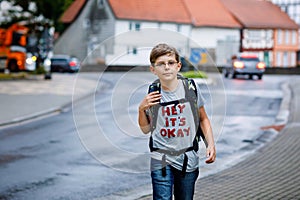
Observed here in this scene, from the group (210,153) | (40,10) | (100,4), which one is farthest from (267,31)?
(210,153)

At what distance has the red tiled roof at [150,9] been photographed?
2174 inches

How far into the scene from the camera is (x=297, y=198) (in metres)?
7.08

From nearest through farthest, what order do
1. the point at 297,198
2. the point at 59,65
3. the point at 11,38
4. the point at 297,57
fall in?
the point at 297,198, the point at 11,38, the point at 59,65, the point at 297,57

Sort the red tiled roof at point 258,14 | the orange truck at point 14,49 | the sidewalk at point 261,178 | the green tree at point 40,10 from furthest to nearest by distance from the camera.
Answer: the red tiled roof at point 258,14
the orange truck at point 14,49
the green tree at point 40,10
the sidewalk at point 261,178

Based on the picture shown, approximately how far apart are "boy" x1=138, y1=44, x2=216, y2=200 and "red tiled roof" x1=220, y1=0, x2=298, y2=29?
3010 inches

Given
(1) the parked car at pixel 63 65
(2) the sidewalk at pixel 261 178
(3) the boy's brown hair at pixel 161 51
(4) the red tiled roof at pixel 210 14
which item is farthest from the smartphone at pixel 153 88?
(4) the red tiled roof at pixel 210 14

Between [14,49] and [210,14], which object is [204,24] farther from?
[14,49]

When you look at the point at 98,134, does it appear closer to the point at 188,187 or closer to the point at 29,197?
the point at 188,187

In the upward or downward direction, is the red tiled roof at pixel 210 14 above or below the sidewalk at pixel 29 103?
above

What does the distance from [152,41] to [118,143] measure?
0.85m

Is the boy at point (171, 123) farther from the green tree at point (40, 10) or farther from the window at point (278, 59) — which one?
the window at point (278, 59)

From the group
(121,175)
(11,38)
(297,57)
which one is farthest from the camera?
(297,57)

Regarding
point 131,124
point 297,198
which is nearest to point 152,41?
point 131,124

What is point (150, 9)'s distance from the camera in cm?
5447
